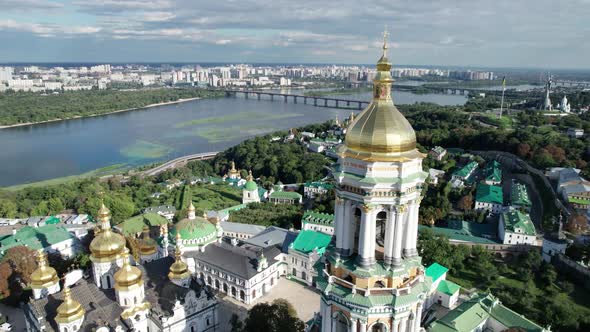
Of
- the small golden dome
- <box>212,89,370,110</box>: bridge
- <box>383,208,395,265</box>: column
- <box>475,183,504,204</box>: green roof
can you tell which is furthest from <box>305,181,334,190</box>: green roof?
<box>212,89,370,110</box>: bridge

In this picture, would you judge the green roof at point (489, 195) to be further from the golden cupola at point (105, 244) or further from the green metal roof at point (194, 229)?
the golden cupola at point (105, 244)

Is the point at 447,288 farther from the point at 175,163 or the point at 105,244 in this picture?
the point at 175,163

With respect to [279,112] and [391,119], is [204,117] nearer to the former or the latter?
[279,112]

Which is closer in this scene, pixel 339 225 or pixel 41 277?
pixel 339 225

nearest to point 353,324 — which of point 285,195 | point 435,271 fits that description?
point 435,271

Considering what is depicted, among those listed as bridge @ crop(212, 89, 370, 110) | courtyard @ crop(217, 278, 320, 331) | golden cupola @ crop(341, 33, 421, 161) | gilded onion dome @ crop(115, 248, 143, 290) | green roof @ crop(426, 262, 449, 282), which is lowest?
courtyard @ crop(217, 278, 320, 331)

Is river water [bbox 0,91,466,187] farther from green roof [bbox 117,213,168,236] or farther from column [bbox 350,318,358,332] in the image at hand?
column [bbox 350,318,358,332]

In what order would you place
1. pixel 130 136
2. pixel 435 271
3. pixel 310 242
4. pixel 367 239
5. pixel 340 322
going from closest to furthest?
1. pixel 367 239
2. pixel 340 322
3. pixel 435 271
4. pixel 310 242
5. pixel 130 136
